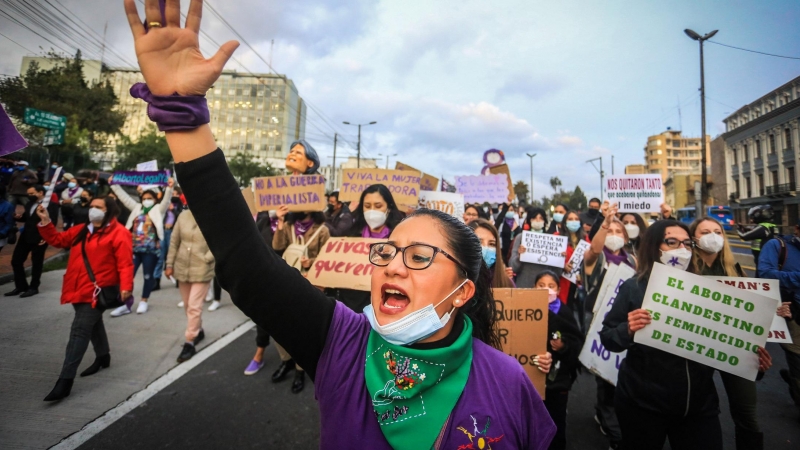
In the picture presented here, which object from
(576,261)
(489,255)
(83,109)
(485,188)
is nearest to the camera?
(489,255)

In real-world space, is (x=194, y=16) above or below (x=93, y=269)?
above

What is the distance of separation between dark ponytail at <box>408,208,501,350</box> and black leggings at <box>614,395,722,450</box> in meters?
1.38

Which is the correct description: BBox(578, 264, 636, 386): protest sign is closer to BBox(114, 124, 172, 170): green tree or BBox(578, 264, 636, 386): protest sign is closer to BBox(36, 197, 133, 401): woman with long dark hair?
BBox(36, 197, 133, 401): woman with long dark hair

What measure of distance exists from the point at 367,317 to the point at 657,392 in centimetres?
205

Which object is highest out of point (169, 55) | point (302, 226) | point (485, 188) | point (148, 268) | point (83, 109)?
point (83, 109)

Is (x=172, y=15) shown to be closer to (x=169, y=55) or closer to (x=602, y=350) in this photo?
(x=169, y=55)

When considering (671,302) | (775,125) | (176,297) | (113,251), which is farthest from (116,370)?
(775,125)

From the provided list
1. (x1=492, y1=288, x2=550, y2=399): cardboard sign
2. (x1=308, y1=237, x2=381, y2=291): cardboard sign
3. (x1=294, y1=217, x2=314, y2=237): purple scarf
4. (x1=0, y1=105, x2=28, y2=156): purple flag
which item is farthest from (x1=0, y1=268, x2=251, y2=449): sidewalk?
(x1=492, y1=288, x2=550, y2=399): cardboard sign

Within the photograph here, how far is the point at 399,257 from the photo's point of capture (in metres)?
1.34

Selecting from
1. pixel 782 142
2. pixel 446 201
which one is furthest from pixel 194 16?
pixel 782 142

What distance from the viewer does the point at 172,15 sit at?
1069 mm

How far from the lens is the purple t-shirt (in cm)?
114

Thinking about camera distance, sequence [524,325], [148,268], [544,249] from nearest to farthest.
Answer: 1. [524,325]
2. [544,249]
3. [148,268]

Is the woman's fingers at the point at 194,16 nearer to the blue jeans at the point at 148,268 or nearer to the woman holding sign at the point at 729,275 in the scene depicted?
the woman holding sign at the point at 729,275
